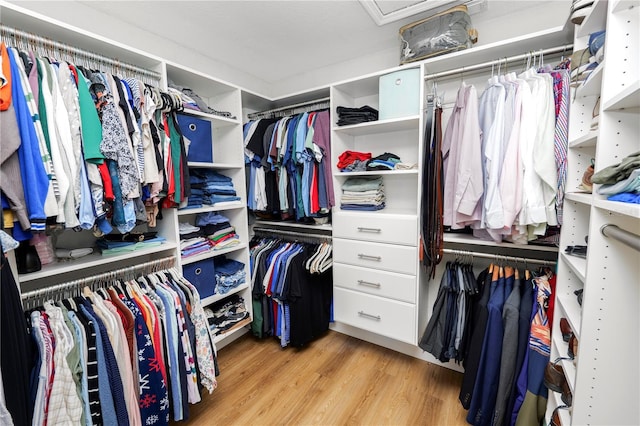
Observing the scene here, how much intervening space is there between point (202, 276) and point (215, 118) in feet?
3.65

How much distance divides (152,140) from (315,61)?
1.62m

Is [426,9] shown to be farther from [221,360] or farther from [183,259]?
[221,360]

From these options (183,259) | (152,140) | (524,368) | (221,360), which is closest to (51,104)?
(152,140)

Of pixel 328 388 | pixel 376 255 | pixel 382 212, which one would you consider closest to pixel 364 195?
pixel 382 212

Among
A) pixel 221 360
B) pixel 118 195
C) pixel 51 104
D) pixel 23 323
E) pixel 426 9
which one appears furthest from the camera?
pixel 221 360

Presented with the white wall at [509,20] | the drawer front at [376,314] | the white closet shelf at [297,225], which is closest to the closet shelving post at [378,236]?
the drawer front at [376,314]

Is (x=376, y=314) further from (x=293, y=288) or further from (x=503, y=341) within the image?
(x=503, y=341)

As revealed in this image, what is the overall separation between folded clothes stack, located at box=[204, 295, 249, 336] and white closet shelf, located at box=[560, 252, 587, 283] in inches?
80.7

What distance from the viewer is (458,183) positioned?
Answer: 1526 millimetres

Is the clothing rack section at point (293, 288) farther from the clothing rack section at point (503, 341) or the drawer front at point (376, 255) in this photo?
the clothing rack section at point (503, 341)

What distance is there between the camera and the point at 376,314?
198 centimetres

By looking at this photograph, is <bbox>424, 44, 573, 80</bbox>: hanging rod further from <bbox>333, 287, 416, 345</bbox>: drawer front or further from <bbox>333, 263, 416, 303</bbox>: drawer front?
<bbox>333, 287, 416, 345</bbox>: drawer front

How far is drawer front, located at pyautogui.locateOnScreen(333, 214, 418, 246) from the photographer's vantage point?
5.88ft

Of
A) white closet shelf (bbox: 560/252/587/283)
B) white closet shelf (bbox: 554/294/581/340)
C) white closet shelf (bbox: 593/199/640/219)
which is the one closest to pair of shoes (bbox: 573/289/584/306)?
white closet shelf (bbox: 554/294/581/340)
